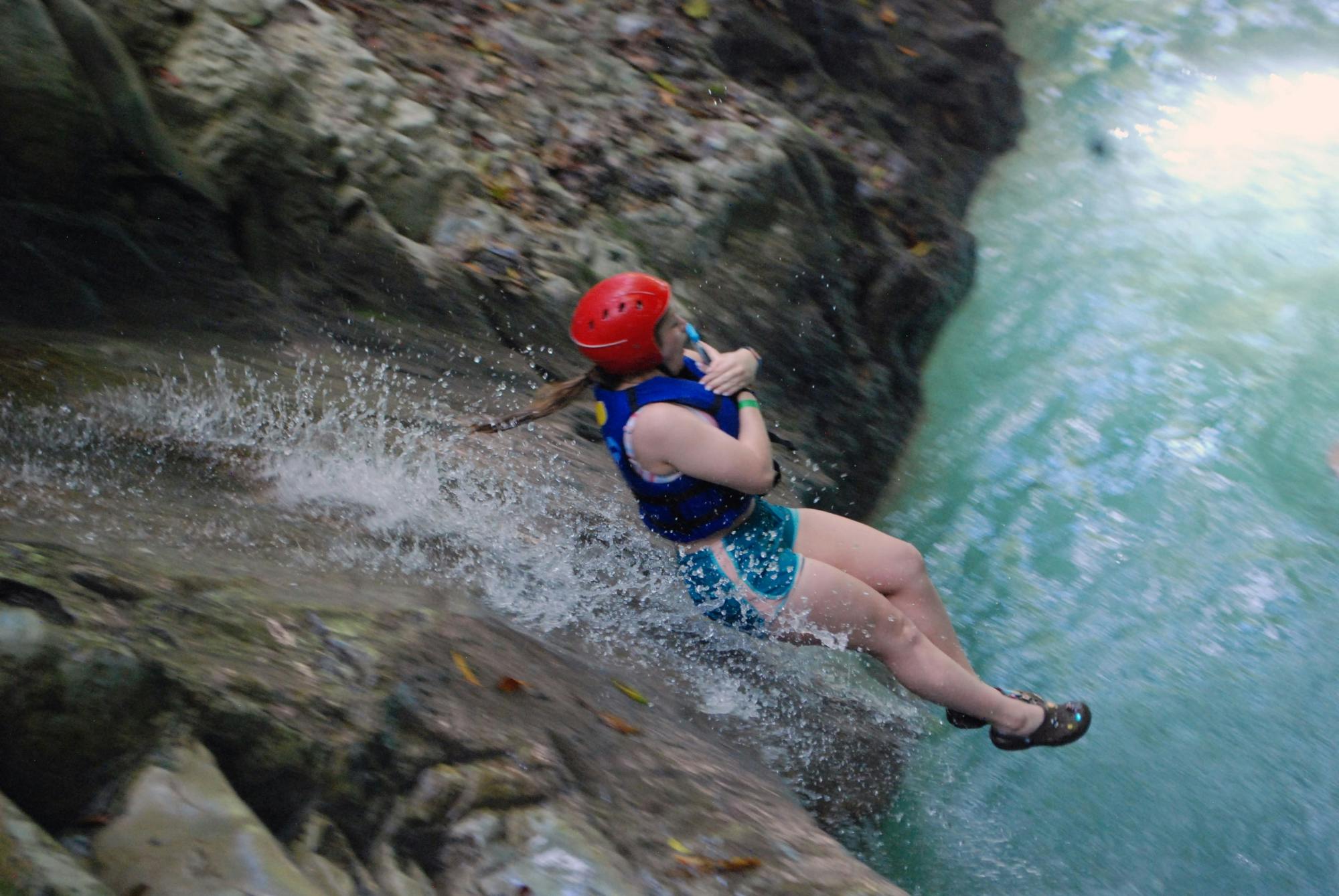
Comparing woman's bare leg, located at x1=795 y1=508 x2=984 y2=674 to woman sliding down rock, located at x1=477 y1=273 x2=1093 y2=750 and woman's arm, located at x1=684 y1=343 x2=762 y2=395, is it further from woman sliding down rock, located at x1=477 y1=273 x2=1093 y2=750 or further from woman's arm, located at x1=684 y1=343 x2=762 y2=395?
woman's arm, located at x1=684 y1=343 x2=762 y2=395

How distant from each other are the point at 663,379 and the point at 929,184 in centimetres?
561

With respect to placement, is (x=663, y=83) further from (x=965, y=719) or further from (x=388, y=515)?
(x=965, y=719)

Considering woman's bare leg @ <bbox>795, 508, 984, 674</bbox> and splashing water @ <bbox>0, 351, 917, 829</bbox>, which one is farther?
woman's bare leg @ <bbox>795, 508, 984, 674</bbox>

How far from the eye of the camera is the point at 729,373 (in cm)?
355

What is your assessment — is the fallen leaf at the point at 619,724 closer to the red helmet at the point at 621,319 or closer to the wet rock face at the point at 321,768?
the wet rock face at the point at 321,768

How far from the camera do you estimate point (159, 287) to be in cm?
414

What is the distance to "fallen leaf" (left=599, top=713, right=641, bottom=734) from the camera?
303cm

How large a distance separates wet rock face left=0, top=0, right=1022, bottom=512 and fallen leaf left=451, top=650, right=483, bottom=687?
2.27 meters

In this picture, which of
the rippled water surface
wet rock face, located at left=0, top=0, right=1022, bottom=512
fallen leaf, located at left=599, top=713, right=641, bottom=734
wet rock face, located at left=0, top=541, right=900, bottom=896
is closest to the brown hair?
Result: wet rock face, located at left=0, top=541, right=900, bottom=896

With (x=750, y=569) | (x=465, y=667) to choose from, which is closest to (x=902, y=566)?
(x=750, y=569)

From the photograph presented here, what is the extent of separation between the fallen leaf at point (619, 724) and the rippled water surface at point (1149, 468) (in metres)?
1.44

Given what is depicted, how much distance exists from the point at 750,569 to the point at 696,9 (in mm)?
5431

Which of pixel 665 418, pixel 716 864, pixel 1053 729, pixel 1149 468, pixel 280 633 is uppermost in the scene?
pixel 665 418

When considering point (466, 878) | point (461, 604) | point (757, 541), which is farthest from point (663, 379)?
point (466, 878)
